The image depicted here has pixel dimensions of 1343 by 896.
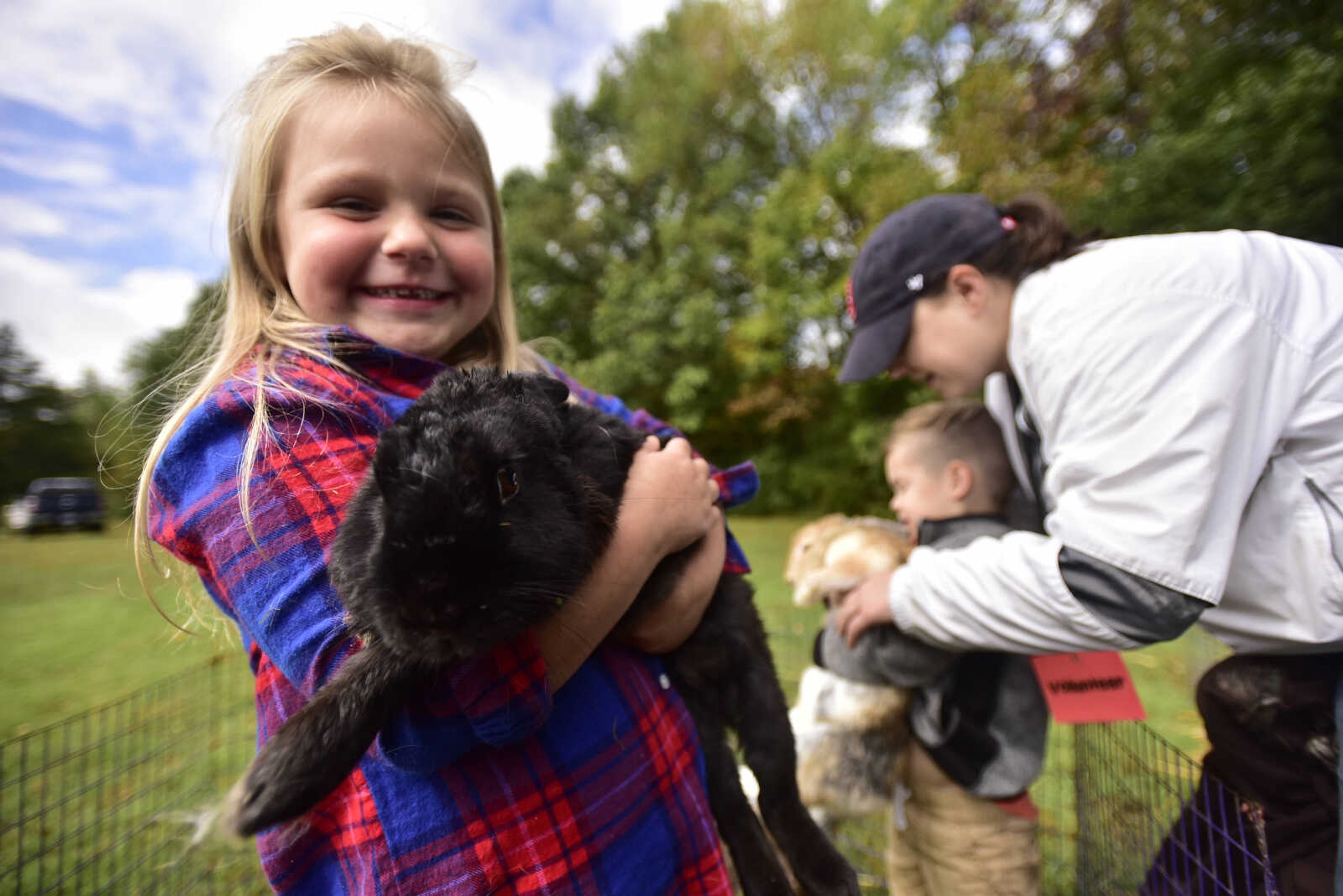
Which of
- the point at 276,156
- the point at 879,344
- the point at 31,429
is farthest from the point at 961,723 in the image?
the point at 31,429

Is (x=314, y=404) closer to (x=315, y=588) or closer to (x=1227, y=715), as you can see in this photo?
(x=315, y=588)

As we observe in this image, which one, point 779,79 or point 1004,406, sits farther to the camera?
point 779,79

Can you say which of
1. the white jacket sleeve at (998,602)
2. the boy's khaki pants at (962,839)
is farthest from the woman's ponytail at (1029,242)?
the boy's khaki pants at (962,839)

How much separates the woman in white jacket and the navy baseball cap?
0.36 meters

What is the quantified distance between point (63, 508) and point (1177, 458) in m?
33.2

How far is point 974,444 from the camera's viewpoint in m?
2.58

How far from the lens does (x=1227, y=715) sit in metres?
1.71

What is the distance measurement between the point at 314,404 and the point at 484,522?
549mm

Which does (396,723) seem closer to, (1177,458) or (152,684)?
(1177,458)

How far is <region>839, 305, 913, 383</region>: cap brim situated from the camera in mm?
2336

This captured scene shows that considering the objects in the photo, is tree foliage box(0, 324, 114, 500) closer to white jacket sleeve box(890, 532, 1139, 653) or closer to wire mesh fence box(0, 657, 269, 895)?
wire mesh fence box(0, 657, 269, 895)

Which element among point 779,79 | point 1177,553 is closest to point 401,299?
point 1177,553

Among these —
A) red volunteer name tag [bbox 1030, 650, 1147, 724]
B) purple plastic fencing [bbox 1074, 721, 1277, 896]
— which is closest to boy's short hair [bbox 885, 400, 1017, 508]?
red volunteer name tag [bbox 1030, 650, 1147, 724]

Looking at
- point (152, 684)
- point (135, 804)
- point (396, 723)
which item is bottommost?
point (135, 804)
